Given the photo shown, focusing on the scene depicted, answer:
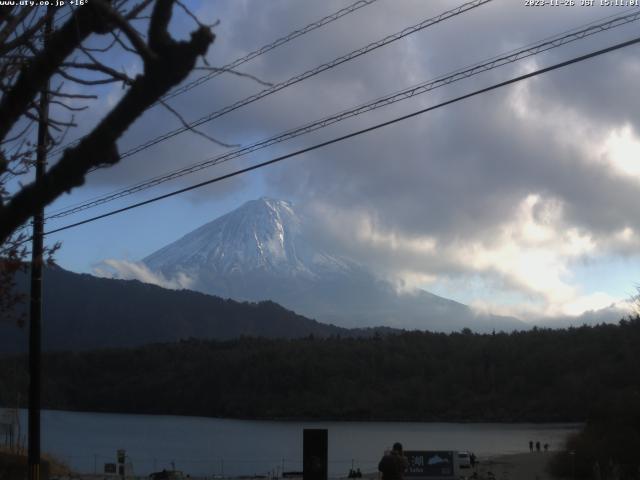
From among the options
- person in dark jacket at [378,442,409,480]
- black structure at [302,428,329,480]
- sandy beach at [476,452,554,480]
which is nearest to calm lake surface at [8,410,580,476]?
sandy beach at [476,452,554,480]

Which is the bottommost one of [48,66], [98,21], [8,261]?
[8,261]

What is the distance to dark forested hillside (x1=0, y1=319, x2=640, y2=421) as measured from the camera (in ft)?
402

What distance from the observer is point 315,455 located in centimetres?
1503

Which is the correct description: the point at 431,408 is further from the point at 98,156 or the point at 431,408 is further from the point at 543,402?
the point at 98,156

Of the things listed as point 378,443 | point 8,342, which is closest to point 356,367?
point 378,443

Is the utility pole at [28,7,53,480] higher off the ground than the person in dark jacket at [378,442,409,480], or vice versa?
the utility pole at [28,7,53,480]

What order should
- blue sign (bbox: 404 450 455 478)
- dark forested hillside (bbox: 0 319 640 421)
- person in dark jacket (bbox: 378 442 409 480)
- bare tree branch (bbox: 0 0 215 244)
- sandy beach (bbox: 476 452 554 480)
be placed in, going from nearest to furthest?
bare tree branch (bbox: 0 0 215 244), person in dark jacket (bbox: 378 442 409 480), blue sign (bbox: 404 450 455 478), sandy beach (bbox: 476 452 554 480), dark forested hillside (bbox: 0 319 640 421)

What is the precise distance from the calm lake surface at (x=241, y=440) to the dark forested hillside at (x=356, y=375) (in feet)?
21.5

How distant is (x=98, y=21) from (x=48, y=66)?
41cm

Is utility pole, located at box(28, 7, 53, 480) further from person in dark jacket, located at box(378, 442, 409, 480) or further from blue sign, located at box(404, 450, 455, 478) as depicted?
blue sign, located at box(404, 450, 455, 478)

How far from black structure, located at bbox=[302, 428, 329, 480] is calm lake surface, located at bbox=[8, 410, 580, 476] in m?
45.5

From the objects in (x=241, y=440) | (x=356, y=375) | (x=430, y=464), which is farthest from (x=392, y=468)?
(x=356, y=375)

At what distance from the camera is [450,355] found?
14400 centimetres

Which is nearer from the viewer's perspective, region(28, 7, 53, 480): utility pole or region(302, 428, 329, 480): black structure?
region(302, 428, 329, 480): black structure
